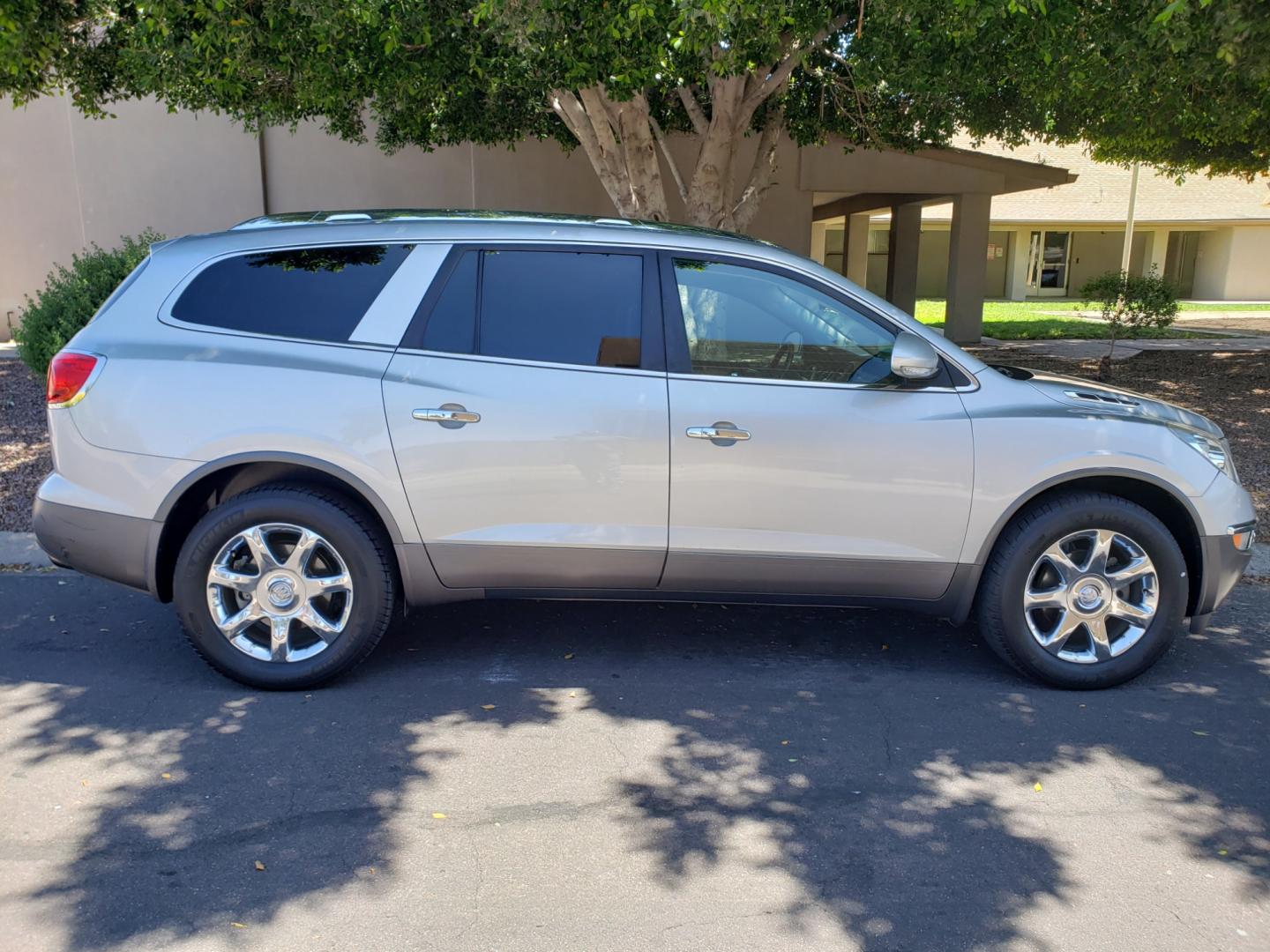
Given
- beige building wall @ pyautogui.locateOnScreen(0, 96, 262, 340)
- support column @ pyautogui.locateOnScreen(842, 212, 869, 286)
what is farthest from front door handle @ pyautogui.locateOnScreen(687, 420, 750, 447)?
support column @ pyautogui.locateOnScreen(842, 212, 869, 286)

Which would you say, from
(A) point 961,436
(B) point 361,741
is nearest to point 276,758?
(B) point 361,741

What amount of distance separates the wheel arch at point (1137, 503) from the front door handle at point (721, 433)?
116 centimetres

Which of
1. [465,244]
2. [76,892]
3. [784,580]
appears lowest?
[76,892]

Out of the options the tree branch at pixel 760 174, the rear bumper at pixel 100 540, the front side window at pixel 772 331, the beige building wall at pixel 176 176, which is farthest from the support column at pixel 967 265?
the rear bumper at pixel 100 540

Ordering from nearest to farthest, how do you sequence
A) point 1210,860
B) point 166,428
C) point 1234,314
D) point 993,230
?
1. point 1210,860
2. point 166,428
3. point 1234,314
4. point 993,230

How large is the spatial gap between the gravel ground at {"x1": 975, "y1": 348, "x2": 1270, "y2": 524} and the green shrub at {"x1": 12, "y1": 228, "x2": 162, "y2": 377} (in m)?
9.73

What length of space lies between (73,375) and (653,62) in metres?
4.60

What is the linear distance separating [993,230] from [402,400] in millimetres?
33720

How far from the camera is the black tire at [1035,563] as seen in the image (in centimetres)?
461

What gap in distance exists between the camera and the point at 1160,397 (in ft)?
41.4

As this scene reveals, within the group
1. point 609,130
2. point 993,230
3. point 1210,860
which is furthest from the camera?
point 993,230

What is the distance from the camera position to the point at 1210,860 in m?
3.50

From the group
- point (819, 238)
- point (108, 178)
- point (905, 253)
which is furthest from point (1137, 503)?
point (819, 238)

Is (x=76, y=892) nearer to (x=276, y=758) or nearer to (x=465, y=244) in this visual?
(x=276, y=758)
